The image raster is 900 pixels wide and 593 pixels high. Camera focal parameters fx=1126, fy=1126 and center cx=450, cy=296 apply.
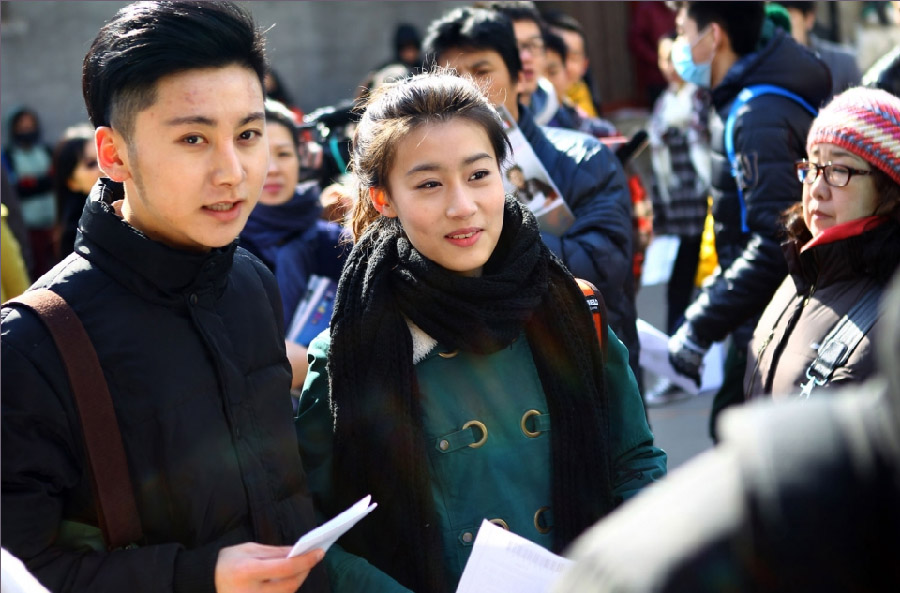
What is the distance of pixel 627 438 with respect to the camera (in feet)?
8.14

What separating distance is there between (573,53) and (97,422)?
6.12 m

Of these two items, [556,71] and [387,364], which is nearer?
[387,364]

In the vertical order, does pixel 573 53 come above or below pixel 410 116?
below

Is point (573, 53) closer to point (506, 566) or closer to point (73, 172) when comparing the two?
point (73, 172)

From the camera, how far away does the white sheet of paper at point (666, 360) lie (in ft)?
12.3

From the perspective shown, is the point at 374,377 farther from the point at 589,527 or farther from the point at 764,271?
the point at 764,271

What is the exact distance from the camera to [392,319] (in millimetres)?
2443

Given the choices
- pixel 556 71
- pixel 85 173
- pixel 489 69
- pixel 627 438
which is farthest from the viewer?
pixel 556 71

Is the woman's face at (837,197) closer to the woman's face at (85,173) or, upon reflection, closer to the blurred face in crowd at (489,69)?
the blurred face in crowd at (489,69)

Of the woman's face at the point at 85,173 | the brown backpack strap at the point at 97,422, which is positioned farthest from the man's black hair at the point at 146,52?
the woman's face at the point at 85,173

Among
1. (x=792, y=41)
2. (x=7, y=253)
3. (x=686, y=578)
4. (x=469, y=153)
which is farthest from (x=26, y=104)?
(x=686, y=578)

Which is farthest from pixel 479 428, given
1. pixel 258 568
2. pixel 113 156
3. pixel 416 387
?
pixel 113 156

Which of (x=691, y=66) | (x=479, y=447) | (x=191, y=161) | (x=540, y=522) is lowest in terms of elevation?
(x=540, y=522)

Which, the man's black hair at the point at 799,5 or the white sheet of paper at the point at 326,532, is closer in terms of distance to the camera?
the white sheet of paper at the point at 326,532
